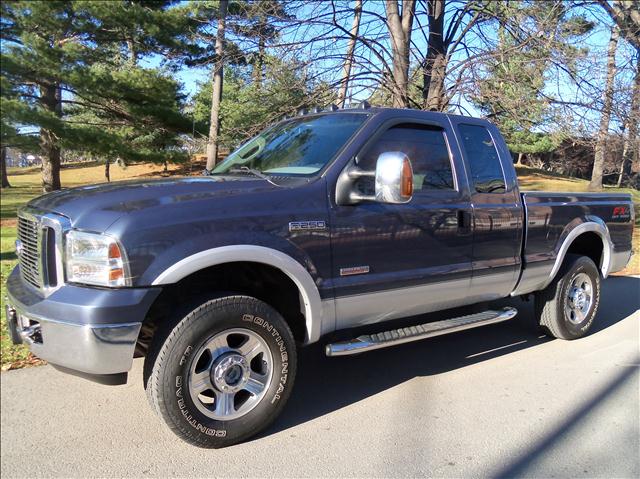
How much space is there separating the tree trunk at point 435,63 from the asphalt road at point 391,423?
18.9ft

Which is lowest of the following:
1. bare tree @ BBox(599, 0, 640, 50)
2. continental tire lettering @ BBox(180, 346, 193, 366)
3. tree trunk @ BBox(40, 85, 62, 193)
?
continental tire lettering @ BBox(180, 346, 193, 366)

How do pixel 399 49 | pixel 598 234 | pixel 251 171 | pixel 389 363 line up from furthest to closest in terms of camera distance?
pixel 399 49, pixel 598 234, pixel 389 363, pixel 251 171

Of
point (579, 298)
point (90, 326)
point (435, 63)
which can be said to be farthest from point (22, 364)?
point (435, 63)

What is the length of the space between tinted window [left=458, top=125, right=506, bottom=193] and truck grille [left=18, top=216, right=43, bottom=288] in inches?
127

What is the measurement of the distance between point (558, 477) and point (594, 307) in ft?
10.3

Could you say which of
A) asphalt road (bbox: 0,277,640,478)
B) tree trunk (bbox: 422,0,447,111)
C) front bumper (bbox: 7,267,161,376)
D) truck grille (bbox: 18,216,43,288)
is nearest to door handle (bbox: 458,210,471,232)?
asphalt road (bbox: 0,277,640,478)

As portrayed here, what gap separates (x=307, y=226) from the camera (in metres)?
3.37

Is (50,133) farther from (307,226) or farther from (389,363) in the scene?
(307,226)

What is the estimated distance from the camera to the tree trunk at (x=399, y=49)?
9.73 m

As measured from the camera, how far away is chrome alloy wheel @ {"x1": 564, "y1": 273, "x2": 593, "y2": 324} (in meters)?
5.49

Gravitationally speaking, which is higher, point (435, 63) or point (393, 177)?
point (435, 63)

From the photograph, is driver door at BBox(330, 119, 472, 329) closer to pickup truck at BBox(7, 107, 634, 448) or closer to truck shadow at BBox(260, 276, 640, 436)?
pickup truck at BBox(7, 107, 634, 448)

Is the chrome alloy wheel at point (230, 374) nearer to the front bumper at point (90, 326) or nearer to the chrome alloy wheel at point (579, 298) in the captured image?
the front bumper at point (90, 326)

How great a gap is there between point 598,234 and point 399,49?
18.2 ft
